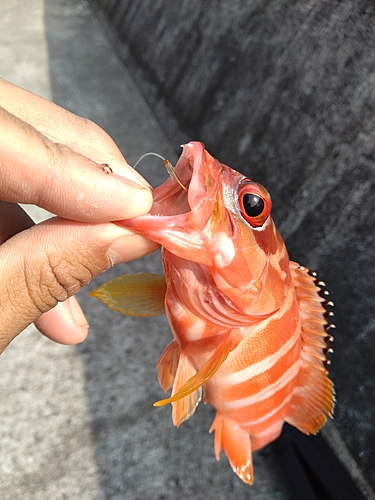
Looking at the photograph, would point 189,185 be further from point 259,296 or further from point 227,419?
point 227,419

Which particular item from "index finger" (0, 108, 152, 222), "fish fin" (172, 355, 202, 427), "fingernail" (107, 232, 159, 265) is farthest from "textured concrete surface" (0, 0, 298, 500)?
"index finger" (0, 108, 152, 222)

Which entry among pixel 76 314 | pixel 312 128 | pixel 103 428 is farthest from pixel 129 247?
pixel 312 128

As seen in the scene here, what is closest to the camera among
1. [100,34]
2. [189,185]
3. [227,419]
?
[189,185]

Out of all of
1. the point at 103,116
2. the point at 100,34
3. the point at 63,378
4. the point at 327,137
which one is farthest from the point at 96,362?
the point at 100,34

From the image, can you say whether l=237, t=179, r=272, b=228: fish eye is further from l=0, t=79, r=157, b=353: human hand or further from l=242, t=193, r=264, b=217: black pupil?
l=0, t=79, r=157, b=353: human hand

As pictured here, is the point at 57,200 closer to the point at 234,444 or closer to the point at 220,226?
the point at 220,226

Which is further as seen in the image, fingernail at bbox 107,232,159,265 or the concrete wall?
the concrete wall
